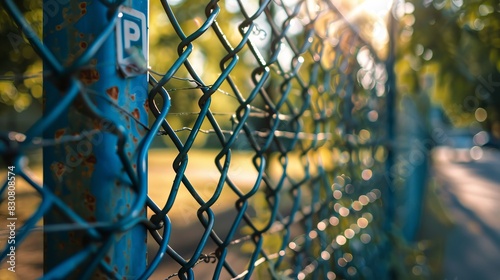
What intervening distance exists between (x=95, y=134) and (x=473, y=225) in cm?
795

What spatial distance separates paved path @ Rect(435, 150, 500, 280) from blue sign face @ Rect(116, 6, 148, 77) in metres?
3.55

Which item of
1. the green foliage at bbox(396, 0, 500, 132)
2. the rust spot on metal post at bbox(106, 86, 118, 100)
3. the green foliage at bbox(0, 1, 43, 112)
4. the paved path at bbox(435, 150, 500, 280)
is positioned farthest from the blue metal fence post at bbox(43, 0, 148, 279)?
the paved path at bbox(435, 150, 500, 280)

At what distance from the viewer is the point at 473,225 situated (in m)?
7.34

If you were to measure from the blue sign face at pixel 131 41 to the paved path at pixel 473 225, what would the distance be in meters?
3.55

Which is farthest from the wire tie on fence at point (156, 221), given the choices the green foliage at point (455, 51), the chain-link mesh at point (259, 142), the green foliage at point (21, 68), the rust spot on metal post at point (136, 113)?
the green foliage at point (455, 51)

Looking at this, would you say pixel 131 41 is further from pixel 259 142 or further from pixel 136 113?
pixel 259 142

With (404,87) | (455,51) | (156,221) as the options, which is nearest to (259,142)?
(156,221)

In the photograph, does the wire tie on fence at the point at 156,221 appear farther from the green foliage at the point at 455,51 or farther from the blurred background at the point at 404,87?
the green foliage at the point at 455,51

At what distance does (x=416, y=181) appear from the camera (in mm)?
3760

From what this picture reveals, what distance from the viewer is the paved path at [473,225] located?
449 cm

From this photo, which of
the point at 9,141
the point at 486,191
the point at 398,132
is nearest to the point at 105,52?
the point at 9,141

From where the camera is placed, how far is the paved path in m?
4.49

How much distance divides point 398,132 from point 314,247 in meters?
1.55

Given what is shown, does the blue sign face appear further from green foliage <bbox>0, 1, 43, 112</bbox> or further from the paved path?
the paved path
